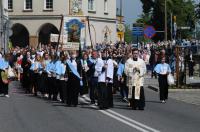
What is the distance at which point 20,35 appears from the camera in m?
87.3

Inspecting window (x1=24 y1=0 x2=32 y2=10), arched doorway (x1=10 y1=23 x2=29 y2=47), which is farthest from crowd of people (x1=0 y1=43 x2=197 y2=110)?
arched doorway (x1=10 y1=23 x2=29 y2=47)

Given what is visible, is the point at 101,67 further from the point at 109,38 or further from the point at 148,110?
the point at 109,38

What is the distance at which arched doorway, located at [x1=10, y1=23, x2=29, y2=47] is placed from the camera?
86.2 meters

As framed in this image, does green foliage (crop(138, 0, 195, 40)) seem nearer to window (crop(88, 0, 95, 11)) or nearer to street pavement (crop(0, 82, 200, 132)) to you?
window (crop(88, 0, 95, 11))

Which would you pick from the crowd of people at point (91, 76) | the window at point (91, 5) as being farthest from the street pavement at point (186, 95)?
the window at point (91, 5)

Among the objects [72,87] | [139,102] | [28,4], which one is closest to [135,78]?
[139,102]

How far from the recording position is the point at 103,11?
87688 mm

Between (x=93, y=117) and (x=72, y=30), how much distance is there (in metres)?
15.9

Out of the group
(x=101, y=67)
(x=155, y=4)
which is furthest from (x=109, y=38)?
(x=101, y=67)

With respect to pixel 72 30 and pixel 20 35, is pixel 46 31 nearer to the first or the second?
pixel 20 35

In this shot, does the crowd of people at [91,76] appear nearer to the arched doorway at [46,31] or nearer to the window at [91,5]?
the arched doorway at [46,31]

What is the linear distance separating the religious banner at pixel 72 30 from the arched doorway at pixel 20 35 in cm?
5230

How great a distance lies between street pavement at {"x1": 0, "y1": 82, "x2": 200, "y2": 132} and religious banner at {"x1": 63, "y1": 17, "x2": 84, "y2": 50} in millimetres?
9214

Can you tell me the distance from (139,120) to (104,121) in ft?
3.11
